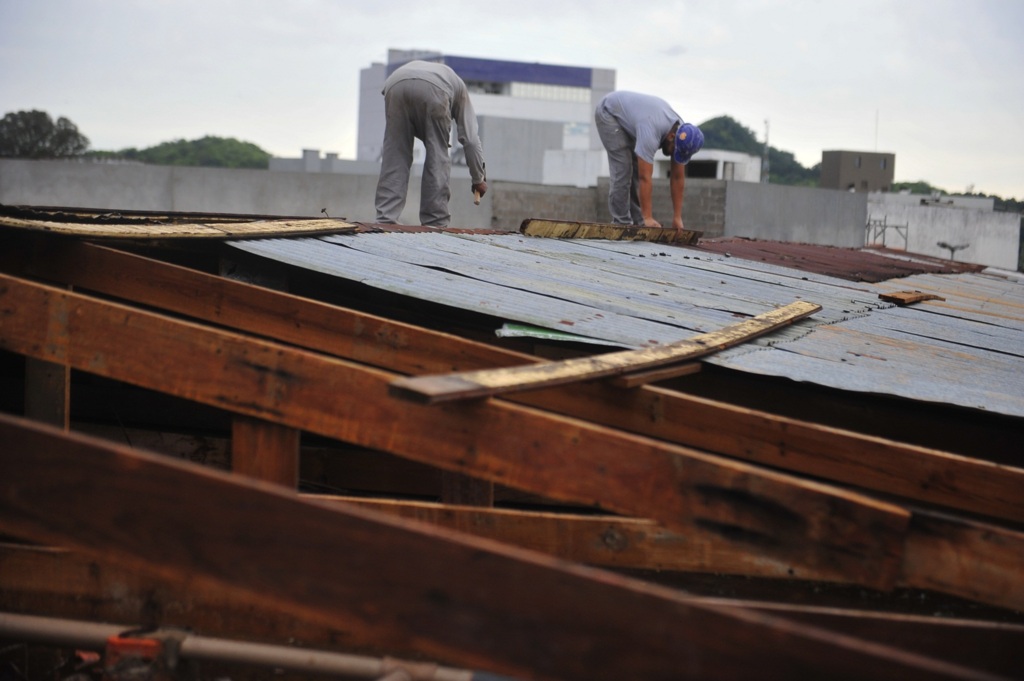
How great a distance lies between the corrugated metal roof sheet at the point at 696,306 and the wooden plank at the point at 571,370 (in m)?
0.09

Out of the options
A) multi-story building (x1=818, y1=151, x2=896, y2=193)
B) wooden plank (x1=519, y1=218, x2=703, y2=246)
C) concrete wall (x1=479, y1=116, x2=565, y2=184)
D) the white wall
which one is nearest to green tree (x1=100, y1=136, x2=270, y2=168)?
concrete wall (x1=479, y1=116, x2=565, y2=184)

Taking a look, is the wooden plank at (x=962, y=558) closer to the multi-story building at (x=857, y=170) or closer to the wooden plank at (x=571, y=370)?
the wooden plank at (x=571, y=370)

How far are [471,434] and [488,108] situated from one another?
77.6 metres

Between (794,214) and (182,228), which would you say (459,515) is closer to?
(182,228)

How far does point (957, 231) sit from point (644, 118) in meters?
32.4

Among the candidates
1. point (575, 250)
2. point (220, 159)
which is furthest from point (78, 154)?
point (575, 250)

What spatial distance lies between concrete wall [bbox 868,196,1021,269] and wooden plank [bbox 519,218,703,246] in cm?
2859

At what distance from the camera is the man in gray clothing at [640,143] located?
9.48 metres

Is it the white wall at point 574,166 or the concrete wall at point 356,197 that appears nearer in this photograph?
the concrete wall at point 356,197

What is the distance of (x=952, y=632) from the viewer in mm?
2381

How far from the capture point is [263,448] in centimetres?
305

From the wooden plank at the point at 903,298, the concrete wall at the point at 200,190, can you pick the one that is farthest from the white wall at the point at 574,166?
the wooden plank at the point at 903,298

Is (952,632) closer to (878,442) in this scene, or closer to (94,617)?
(878,442)

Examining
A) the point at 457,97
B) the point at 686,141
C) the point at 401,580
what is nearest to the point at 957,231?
the point at 686,141
